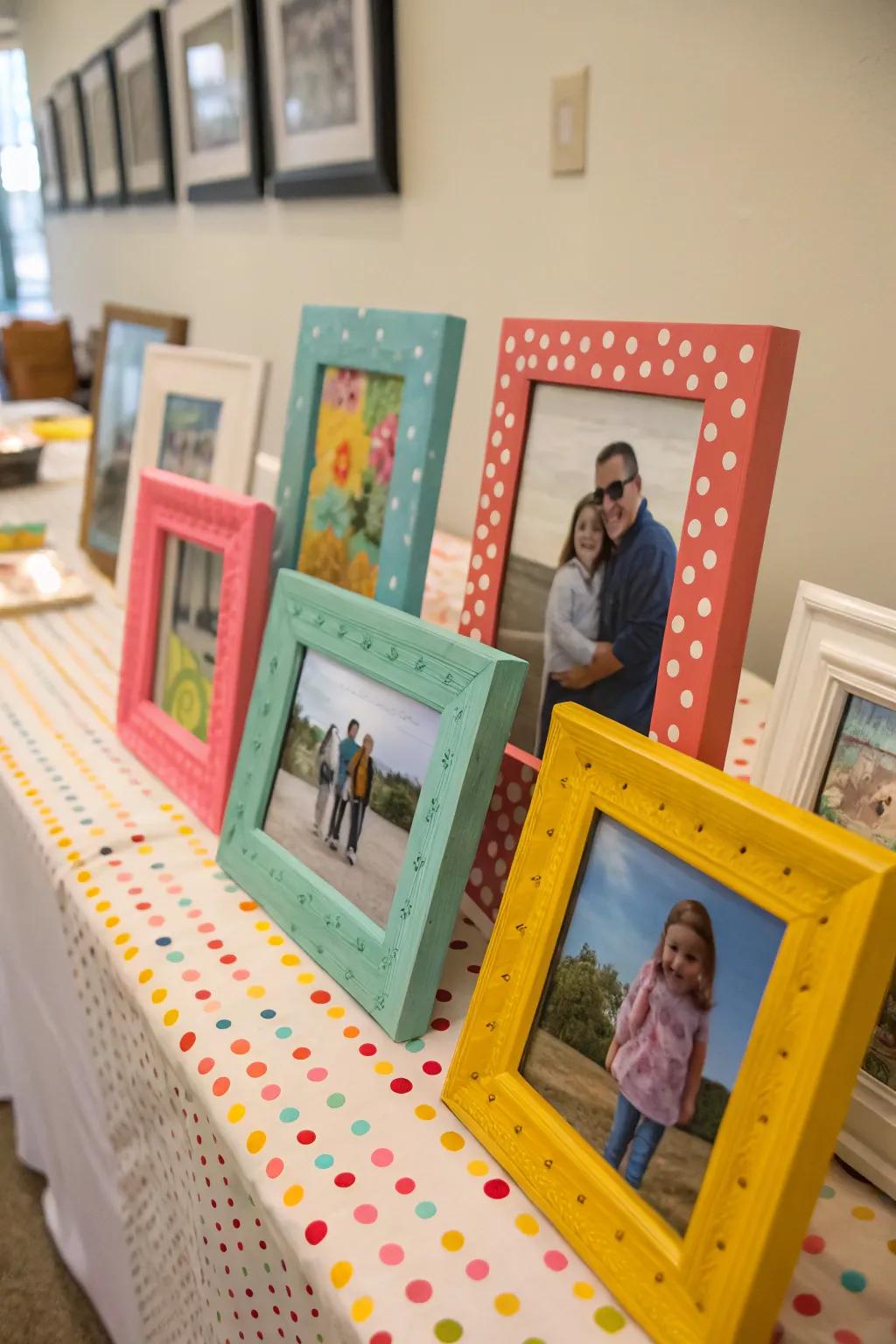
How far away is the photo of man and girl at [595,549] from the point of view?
0.55m

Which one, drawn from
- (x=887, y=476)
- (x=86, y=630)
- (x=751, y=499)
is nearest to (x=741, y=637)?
(x=751, y=499)

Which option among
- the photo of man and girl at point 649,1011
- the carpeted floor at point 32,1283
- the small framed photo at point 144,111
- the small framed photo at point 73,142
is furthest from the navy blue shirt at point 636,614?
the small framed photo at point 73,142

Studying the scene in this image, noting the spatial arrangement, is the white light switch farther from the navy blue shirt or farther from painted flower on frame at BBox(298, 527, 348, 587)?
the navy blue shirt

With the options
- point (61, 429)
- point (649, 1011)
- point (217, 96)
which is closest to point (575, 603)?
point (649, 1011)

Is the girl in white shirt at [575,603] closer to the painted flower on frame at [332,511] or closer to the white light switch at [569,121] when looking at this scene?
the painted flower on frame at [332,511]

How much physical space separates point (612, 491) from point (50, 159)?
3633 mm

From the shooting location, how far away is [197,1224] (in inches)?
23.9

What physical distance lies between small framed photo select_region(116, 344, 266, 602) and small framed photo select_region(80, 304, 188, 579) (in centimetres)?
8

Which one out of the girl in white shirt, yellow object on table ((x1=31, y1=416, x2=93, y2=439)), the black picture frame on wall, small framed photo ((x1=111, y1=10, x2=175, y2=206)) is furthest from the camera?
the black picture frame on wall

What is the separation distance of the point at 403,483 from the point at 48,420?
2.20 meters

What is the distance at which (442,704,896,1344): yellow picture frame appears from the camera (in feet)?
1.21

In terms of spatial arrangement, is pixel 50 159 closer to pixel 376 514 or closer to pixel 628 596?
pixel 376 514

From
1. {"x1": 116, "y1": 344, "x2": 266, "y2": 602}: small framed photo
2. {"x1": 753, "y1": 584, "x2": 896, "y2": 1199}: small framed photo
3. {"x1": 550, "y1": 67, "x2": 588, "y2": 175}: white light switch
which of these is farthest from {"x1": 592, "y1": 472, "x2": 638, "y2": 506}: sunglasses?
{"x1": 550, "y1": 67, "x2": 588, "y2": 175}: white light switch

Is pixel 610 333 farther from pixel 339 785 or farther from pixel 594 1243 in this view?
pixel 594 1243
